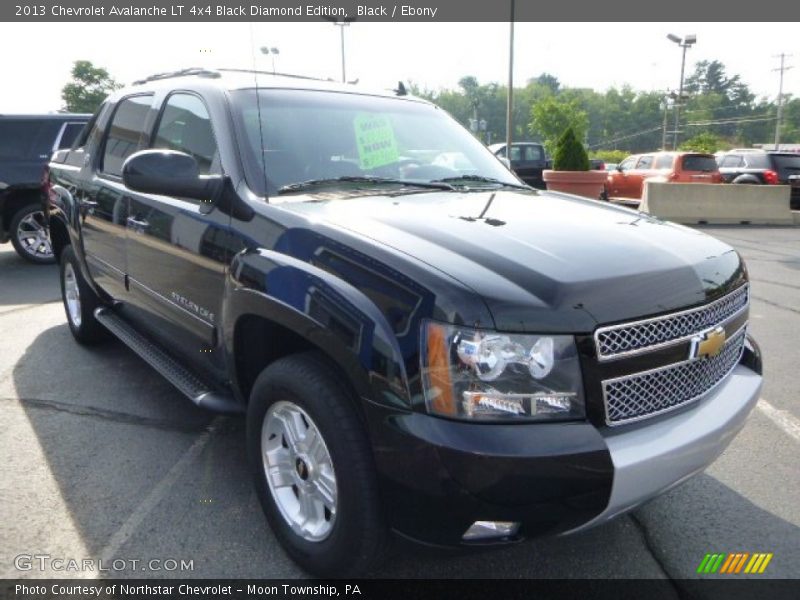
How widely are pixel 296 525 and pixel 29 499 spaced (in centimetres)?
139

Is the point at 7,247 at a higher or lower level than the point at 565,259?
lower

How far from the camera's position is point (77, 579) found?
2436 millimetres

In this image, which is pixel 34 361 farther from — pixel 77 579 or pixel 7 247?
pixel 7 247

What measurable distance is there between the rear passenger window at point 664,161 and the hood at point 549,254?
1589 cm

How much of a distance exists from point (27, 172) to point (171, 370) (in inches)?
278

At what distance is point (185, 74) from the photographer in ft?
12.2

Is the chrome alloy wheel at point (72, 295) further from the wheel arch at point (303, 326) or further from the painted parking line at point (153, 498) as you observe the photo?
the wheel arch at point (303, 326)

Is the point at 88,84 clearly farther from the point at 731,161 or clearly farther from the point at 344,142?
the point at 344,142

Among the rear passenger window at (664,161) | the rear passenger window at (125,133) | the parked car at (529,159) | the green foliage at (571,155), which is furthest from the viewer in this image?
the parked car at (529,159)

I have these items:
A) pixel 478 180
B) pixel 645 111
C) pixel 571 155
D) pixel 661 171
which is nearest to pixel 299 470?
pixel 478 180

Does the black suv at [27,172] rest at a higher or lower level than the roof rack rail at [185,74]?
lower

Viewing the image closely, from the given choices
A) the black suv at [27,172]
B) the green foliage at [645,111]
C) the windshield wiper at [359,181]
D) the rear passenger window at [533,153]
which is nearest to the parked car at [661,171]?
the rear passenger window at [533,153]

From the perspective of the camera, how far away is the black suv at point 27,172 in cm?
880

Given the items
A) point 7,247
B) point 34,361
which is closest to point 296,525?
point 34,361
